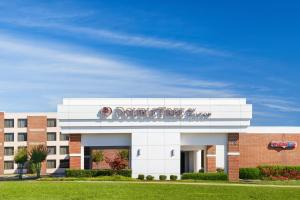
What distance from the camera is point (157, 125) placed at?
51.6 m

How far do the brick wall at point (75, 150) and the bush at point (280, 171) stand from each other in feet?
66.9

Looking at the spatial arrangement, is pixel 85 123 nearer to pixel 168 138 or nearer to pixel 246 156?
pixel 168 138

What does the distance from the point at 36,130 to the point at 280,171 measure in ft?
149

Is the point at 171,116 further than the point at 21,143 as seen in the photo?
No

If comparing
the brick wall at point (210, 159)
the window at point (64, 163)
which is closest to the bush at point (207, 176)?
the brick wall at point (210, 159)

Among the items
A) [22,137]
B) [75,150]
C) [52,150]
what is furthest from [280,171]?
[22,137]

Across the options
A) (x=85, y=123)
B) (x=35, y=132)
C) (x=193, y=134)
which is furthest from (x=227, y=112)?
(x=35, y=132)

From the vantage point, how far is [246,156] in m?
63.8

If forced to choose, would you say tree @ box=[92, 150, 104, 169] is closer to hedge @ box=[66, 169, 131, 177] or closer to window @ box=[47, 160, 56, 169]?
window @ box=[47, 160, 56, 169]

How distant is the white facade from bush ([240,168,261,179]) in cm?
759

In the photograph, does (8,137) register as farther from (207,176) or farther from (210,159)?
(207,176)

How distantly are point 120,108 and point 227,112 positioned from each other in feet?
33.5

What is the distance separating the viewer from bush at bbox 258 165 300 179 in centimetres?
5828

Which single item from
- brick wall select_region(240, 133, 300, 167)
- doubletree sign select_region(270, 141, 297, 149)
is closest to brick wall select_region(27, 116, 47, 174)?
brick wall select_region(240, 133, 300, 167)
